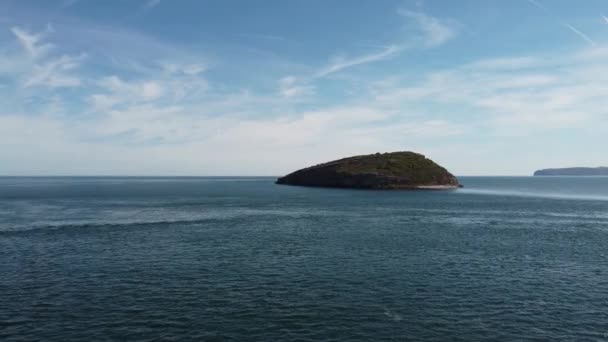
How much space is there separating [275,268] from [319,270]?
17.3 ft

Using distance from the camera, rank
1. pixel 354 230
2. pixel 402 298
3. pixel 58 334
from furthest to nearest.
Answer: pixel 354 230
pixel 402 298
pixel 58 334

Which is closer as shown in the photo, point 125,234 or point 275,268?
point 275,268

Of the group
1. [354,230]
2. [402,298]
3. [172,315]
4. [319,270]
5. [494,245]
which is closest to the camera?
[172,315]

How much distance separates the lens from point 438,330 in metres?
31.2

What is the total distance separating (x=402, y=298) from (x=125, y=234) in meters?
54.1

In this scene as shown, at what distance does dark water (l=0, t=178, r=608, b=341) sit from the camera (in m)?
31.4

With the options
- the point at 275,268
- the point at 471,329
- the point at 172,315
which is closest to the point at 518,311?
Result: the point at 471,329

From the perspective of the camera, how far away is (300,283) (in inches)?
1703

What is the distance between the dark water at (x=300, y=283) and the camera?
103ft

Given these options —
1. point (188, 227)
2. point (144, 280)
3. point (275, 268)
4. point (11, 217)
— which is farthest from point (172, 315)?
point (11, 217)

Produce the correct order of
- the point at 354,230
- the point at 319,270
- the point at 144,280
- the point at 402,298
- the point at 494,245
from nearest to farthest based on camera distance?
the point at 402,298 < the point at 144,280 < the point at 319,270 < the point at 494,245 < the point at 354,230

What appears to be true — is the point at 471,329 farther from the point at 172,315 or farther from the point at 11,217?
the point at 11,217

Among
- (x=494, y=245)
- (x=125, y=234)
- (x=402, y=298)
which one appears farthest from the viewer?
(x=125, y=234)

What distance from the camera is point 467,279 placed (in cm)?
4550
